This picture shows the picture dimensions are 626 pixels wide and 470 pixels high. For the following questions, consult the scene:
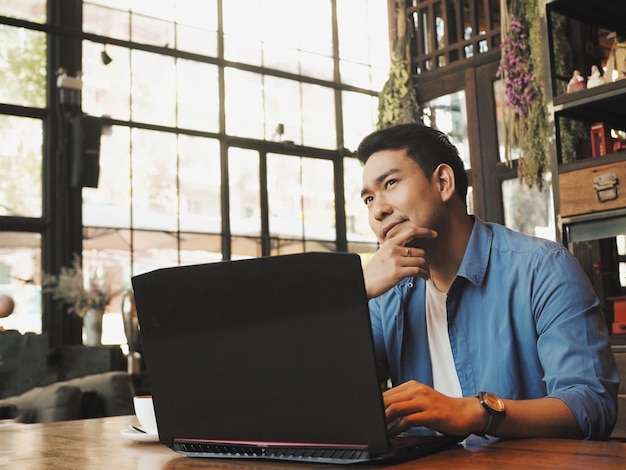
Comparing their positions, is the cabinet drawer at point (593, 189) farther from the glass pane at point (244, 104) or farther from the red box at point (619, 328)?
the glass pane at point (244, 104)

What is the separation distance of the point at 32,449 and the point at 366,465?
62cm

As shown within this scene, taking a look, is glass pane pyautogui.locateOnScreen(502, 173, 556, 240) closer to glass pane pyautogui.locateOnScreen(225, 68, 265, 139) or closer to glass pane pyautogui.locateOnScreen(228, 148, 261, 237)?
glass pane pyautogui.locateOnScreen(228, 148, 261, 237)

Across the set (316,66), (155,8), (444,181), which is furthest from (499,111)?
(444,181)

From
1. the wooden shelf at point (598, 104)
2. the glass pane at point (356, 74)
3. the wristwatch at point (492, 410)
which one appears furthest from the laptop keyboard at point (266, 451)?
the glass pane at point (356, 74)

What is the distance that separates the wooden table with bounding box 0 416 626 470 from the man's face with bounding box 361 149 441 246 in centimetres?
58

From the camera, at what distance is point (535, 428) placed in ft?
3.88

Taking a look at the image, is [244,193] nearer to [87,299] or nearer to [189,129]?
[189,129]

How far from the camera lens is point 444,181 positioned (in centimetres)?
173

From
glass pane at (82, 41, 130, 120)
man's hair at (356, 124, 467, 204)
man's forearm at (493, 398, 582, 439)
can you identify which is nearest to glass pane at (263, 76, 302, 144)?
glass pane at (82, 41, 130, 120)

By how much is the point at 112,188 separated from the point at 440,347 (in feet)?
19.8

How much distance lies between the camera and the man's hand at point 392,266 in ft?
4.98

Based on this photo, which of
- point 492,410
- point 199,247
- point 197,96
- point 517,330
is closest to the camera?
point 492,410

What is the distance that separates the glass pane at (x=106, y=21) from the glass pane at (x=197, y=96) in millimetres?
621

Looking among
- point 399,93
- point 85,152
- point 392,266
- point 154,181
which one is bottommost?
point 392,266
